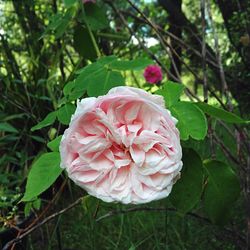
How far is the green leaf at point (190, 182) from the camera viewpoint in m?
0.80

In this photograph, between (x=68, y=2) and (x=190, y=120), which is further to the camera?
(x=68, y=2)

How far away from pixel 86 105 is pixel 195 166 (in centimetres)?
28

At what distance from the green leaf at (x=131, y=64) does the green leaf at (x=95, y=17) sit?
0.35 meters

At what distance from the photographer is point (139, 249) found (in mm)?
1606

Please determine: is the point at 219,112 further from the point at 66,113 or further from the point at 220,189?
the point at 66,113

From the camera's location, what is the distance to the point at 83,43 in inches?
49.9

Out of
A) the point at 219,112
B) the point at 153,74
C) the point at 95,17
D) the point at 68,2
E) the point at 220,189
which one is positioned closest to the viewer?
the point at 219,112

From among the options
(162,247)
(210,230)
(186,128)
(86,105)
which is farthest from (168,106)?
(210,230)

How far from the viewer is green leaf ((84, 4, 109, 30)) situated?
120 cm

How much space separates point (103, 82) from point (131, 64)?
8 cm

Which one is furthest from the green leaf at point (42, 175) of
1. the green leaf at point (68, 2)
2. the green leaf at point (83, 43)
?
the green leaf at point (83, 43)

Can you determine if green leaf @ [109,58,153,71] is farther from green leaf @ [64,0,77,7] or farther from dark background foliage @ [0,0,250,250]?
green leaf @ [64,0,77,7]

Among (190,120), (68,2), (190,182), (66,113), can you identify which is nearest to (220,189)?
(190,182)

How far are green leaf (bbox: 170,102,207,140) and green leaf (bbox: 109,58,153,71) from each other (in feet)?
0.48
